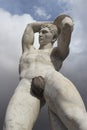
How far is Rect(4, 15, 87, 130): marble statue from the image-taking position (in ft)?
30.9

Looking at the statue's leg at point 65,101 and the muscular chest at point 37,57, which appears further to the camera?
the muscular chest at point 37,57

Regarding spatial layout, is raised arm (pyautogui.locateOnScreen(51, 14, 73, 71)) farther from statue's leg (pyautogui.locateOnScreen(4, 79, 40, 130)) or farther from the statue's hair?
statue's leg (pyautogui.locateOnScreen(4, 79, 40, 130))

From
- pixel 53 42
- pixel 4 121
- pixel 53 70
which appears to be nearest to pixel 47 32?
pixel 53 42

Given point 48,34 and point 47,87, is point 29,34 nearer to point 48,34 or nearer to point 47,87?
point 48,34

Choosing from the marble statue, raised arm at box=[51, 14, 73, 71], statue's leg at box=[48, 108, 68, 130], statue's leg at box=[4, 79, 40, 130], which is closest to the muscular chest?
the marble statue

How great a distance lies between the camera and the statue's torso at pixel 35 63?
1044 cm

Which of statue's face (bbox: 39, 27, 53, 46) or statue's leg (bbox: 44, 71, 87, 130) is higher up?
statue's face (bbox: 39, 27, 53, 46)

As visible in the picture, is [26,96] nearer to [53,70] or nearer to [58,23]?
[53,70]

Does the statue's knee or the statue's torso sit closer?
the statue's knee

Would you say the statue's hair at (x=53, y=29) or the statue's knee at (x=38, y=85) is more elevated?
the statue's hair at (x=53, y=29)

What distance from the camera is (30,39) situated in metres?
11.4

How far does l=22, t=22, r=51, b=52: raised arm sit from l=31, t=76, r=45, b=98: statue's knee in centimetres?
130

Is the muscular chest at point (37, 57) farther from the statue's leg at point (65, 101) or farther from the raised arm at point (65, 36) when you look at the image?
the statue's leg at point (65, 101)

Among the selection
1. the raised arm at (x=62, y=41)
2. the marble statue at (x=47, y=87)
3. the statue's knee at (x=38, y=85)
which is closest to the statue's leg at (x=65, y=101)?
the marble statue at (x=47, y=87)
